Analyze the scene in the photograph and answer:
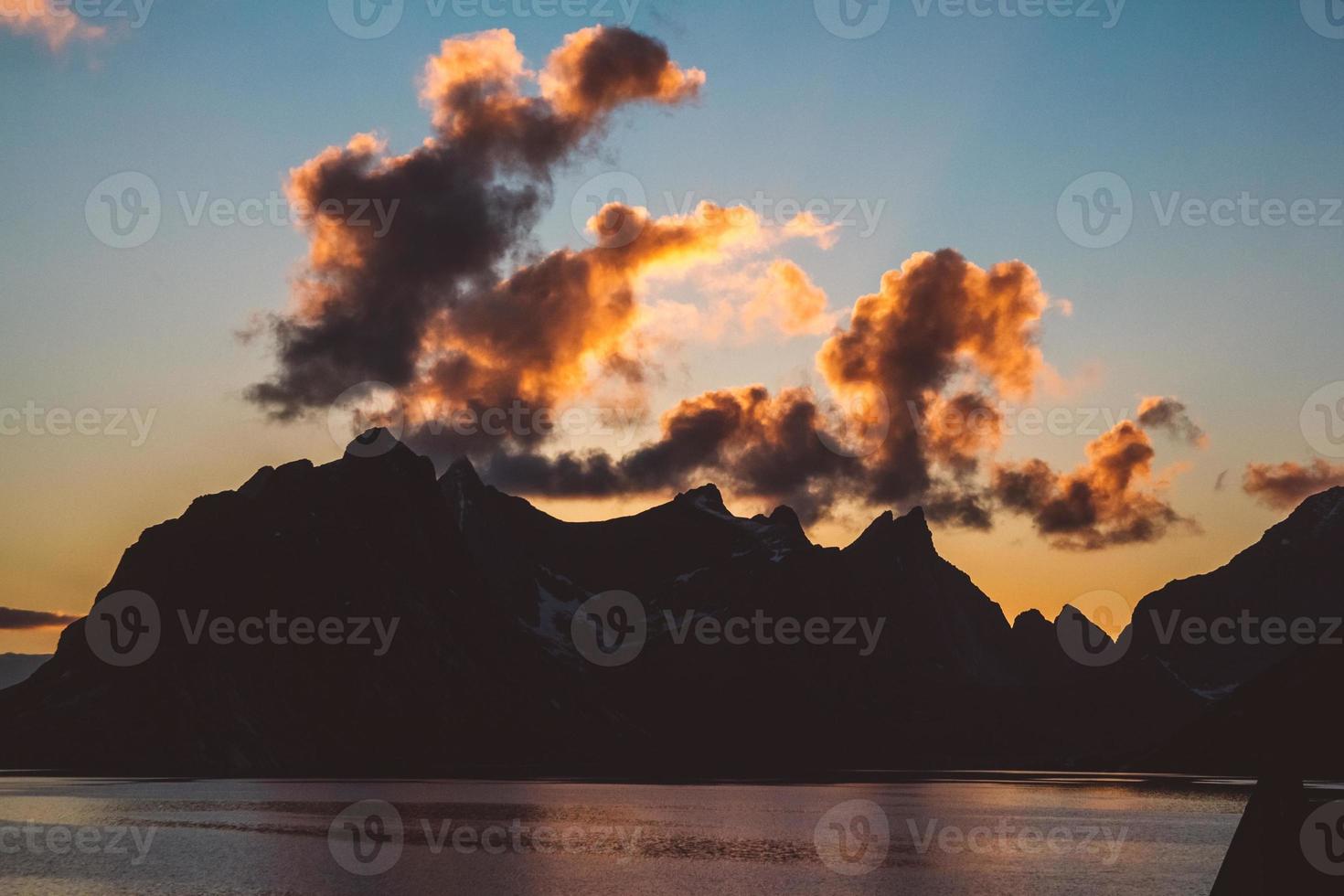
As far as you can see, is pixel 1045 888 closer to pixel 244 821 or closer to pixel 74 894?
pixel 74 894

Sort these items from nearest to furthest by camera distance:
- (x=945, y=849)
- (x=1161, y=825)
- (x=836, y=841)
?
(x=945, y=849) → (x=836, y=841) → (x=1161, y=825)

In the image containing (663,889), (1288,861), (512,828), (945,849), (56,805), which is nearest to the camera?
(1288,861)

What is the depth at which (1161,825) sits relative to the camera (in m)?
178

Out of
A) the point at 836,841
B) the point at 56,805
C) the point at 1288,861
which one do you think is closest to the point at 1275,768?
the point at 1288,861

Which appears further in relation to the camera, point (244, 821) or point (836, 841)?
point (244, 821)

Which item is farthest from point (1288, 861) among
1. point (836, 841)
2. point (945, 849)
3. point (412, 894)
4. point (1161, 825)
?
point (1161, 825)

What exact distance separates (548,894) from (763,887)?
54.3ft

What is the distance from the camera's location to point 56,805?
648 ft

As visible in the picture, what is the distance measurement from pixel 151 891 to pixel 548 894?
28.3 metres

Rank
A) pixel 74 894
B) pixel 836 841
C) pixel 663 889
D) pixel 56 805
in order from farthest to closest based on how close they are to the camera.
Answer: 1. pixel 56 805
2. pixel 836 841
3. pixel 663 889
4. pixel 74 894

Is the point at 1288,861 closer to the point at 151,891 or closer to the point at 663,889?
the point at 663,889

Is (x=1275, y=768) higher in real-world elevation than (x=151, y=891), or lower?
higher

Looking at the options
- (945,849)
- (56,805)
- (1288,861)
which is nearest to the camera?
(1288,861)

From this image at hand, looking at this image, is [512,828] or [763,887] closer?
[763,887]
